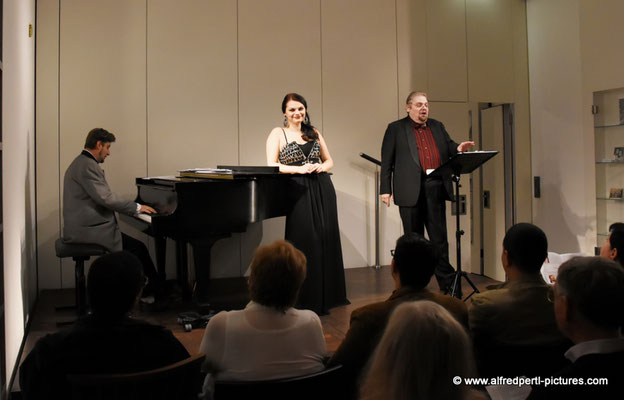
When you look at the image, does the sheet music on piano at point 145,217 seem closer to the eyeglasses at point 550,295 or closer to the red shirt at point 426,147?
the red shirt at point 426,147

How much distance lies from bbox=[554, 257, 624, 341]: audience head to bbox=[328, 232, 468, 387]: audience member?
0.47 m

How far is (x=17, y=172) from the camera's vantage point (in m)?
3.54

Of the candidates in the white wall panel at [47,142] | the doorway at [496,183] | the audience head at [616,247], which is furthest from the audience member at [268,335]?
the doorway at [496,183]

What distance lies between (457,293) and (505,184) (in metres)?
2.38

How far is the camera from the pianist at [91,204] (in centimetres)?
407

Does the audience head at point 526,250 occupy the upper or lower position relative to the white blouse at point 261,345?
upper

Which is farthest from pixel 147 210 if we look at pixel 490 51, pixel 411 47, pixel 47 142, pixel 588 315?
pixel 490 51

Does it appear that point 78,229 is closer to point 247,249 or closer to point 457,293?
point 247,249

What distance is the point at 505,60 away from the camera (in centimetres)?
636

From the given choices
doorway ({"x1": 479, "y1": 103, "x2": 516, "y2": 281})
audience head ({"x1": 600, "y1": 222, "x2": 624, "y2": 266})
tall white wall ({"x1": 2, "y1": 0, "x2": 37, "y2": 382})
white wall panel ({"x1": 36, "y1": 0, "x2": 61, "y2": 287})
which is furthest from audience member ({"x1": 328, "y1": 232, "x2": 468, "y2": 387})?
doorway ({"x1": 479, "y1": 103, "x2": 516, "y2": 281})

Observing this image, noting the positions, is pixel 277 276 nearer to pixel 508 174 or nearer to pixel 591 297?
pixel 591 297

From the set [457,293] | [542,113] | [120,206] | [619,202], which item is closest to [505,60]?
[542,113]

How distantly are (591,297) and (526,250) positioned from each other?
64 cm

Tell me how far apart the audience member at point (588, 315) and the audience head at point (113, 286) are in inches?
42.4
